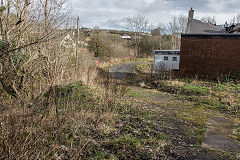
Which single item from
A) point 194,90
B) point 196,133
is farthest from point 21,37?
point 194,90

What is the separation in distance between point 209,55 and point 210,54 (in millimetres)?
92

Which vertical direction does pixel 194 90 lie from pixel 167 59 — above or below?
below

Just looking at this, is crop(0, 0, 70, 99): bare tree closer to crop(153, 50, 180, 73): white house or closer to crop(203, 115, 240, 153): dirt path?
crop(203, 115, 240, 153): dirt path

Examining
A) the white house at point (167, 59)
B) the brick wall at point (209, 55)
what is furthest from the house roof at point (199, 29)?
the brick wall at point (209, 55)

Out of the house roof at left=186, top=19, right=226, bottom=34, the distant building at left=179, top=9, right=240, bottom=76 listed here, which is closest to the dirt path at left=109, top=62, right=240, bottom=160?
A: the distant building at left=179, top=9, right=240, bottom=76

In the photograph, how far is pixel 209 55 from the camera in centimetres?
1401

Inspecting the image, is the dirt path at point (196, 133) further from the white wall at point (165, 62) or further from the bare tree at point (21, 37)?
the white wall at point (165, 62)

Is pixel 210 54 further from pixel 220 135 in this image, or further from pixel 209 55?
pixel 220 135

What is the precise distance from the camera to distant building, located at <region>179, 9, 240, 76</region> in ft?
43.9

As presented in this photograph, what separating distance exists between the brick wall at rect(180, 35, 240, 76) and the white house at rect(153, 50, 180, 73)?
3.33 metres

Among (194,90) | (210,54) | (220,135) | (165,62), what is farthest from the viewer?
(165,62)

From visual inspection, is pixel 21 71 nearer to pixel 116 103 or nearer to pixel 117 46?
pixel 116 103

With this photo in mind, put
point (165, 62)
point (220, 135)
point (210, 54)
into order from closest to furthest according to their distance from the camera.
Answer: point (220, 135), point (210, 54), point (165, 62)

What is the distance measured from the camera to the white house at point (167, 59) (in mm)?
18172
